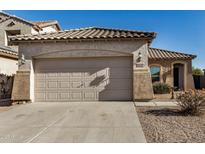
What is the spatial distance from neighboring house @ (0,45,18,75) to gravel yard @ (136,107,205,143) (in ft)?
34.8

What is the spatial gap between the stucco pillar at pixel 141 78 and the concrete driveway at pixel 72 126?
2.71m

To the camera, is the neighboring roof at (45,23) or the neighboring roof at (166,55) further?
the neighboring roof at (45,23)

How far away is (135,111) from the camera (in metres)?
9.20

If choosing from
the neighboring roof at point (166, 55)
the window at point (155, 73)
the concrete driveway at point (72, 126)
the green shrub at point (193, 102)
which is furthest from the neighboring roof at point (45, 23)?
the green shrub at point (193, 102)

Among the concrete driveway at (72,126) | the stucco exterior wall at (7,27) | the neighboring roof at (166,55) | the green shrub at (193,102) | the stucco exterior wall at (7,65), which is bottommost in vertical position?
the concrete driveway at (72,126)

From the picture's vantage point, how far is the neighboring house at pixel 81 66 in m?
12.2

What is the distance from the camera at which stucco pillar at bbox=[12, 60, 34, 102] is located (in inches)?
485

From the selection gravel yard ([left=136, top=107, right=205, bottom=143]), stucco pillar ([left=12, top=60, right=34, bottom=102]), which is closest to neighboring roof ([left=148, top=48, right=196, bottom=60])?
stucco pillar ([left=12, top=60, right=34, bottom=102])

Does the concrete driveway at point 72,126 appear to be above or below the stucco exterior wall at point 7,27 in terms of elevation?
below

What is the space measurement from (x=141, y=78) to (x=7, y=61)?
9.72m

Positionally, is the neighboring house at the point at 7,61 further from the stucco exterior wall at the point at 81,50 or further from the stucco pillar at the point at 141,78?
the stucco pillar at the point at 141,78

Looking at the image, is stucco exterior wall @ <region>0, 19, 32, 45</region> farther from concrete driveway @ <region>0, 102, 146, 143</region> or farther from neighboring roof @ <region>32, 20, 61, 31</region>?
concrete driveway @ <region>0, 102, 146, 143</region>

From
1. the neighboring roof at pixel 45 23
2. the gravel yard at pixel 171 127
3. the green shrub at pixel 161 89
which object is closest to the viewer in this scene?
the gravel yard at pixel 171 127
